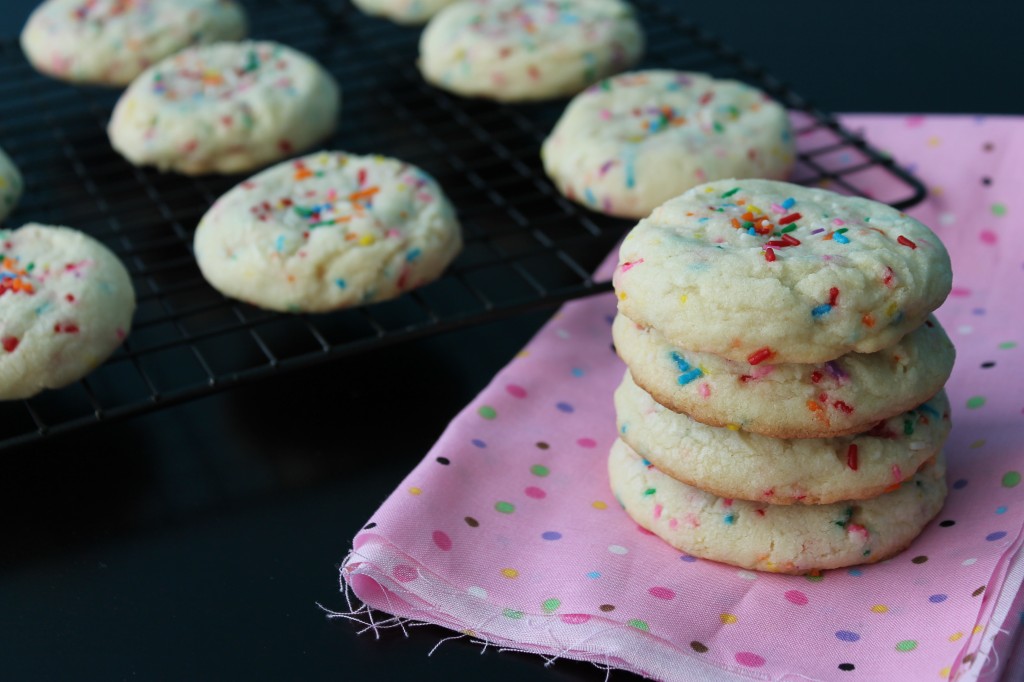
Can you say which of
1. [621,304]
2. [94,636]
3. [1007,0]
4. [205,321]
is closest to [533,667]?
[621,304]

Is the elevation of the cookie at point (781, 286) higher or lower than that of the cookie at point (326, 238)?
higher

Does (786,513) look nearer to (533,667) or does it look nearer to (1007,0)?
(533,667)

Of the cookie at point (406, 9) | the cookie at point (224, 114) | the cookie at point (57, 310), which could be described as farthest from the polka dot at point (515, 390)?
the cookie at point (406, 9)

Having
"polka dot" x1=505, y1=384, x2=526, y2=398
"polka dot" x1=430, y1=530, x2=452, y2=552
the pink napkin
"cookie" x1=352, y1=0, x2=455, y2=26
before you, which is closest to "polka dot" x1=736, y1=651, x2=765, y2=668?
the pink napkin

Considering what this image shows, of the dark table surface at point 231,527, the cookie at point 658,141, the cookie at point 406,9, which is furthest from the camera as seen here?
the cookie at point 406,9

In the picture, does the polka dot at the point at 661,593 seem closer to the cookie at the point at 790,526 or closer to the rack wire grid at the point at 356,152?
the cookie at the point at 790,526

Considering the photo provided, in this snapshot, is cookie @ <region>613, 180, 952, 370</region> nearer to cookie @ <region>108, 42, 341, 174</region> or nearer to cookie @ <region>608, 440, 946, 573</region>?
cookie @ <region>608, 440, 946, 573</region>

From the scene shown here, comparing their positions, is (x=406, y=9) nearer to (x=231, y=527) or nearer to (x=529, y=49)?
(x=529, y=49)
